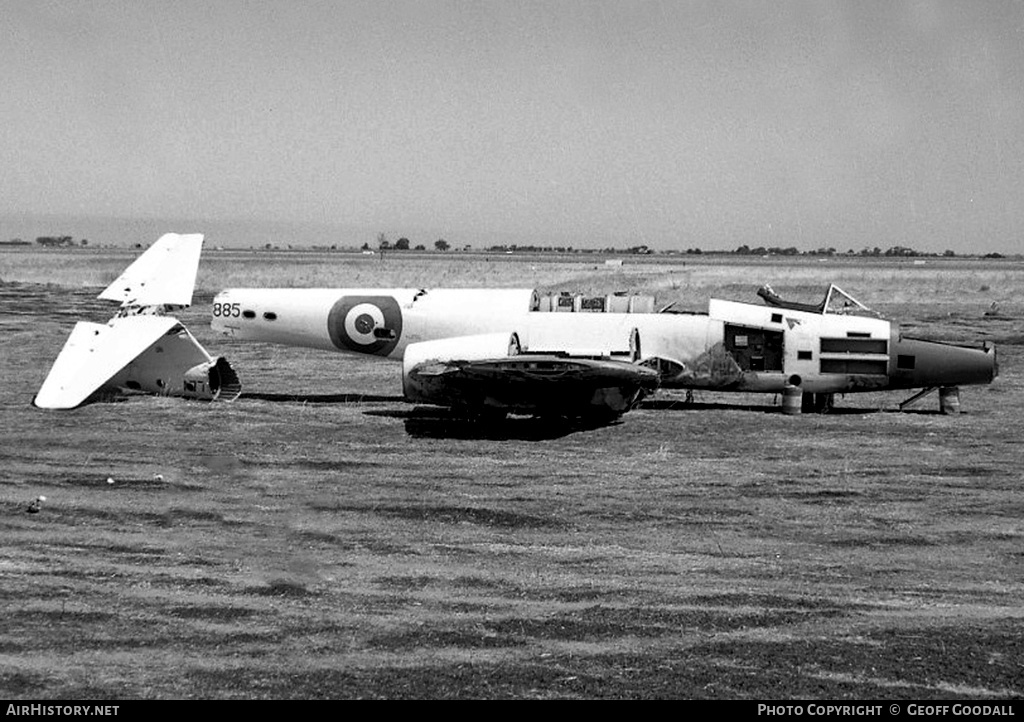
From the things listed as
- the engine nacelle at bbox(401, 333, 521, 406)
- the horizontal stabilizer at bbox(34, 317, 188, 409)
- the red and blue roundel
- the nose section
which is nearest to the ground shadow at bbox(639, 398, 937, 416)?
the nose section

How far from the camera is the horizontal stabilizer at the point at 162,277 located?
2041cm

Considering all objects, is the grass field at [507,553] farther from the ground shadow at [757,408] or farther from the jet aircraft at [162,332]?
the jet aircraft at [162,332]

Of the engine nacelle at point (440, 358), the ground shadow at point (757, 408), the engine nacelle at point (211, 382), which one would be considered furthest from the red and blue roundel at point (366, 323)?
the ground shadow at point (757, 408)

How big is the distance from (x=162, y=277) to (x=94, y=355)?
10.2 ft

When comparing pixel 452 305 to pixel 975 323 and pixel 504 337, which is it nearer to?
pixel 504 337

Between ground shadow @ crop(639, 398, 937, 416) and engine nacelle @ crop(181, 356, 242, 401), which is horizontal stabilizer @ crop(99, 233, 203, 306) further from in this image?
ground shadow @ crop(639, 398, 937, 416)

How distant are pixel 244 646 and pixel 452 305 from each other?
12.3 m

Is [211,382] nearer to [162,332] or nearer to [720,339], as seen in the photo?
[162,332]

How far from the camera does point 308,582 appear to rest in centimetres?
1046

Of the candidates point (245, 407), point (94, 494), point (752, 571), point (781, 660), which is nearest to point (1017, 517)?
point (752, 571)

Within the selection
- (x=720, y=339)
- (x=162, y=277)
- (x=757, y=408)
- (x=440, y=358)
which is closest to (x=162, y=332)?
(x=162, y=277)

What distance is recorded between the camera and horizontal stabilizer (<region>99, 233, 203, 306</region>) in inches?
803

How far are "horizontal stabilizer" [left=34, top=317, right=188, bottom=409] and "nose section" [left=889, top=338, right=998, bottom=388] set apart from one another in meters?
13.3

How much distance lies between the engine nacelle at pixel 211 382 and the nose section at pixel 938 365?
12385mm
